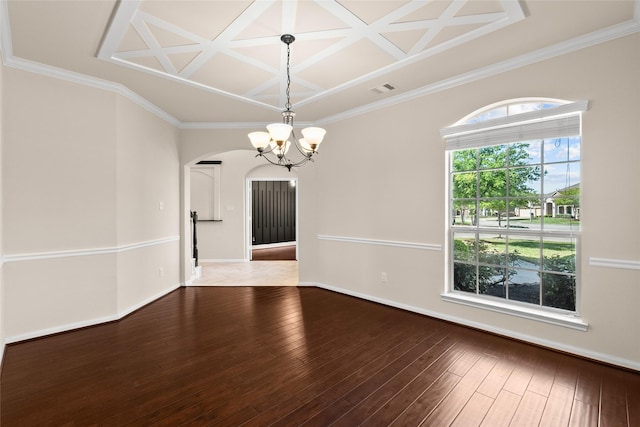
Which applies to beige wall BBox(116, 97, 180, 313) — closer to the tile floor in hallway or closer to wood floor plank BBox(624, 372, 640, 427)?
the tile floor in hallway

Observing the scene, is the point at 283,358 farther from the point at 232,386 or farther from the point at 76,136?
the point at 76,136

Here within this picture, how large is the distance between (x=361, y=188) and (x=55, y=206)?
12.1ft

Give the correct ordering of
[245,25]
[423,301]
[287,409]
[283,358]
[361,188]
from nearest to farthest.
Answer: [287,409] < [245,25] < [283,358] < [423,301] < [361,188]

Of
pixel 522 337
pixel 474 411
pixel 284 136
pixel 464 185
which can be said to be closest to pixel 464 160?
pixel 464 185

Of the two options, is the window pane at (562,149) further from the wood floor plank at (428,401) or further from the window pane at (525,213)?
the wood floor plank at (428,401)

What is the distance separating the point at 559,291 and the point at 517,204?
0.92 metres

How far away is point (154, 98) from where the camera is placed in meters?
4.08

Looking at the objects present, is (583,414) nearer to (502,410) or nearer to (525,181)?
(502,410)

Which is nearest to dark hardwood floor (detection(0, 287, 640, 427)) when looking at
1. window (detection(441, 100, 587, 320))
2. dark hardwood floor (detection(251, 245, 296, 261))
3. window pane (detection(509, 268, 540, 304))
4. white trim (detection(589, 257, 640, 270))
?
window pane (detection(509, 268, 540, 304))

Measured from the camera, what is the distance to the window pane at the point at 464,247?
140 inches

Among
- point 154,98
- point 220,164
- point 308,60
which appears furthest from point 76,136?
point 220,164

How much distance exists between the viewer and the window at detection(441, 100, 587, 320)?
292 cm

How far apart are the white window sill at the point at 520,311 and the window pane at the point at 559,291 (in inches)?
3.8

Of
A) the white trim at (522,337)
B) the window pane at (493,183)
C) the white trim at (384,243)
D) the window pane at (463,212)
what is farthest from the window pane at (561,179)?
the white trim at (522,337)
